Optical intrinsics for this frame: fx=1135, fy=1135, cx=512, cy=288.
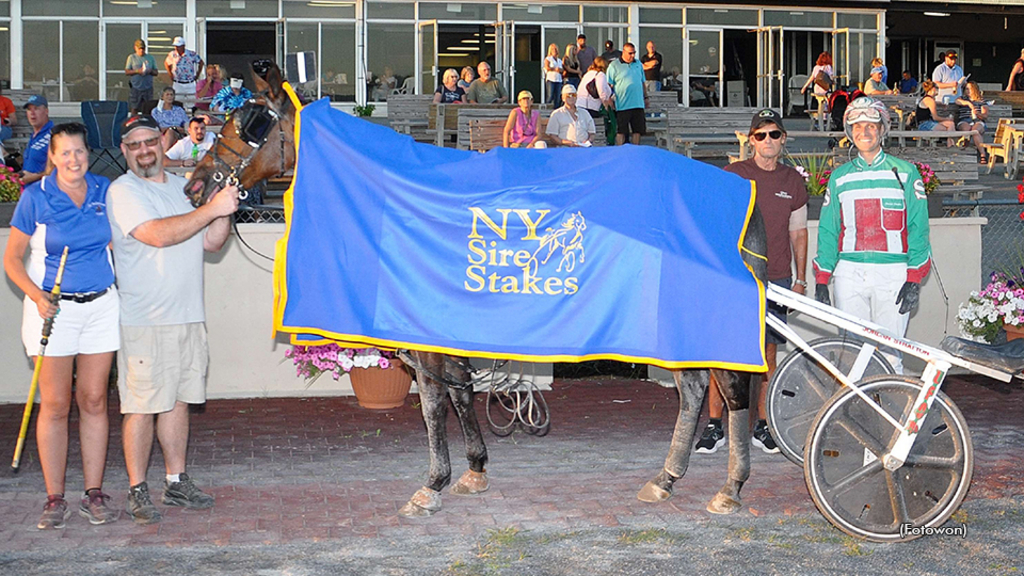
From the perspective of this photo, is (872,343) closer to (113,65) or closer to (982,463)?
(982,463)

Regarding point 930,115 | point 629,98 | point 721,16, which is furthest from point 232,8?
point 930,115

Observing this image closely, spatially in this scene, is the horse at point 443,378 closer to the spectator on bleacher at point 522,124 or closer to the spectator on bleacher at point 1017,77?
the spectator on bleacher at point 522,124

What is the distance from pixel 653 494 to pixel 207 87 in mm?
16514

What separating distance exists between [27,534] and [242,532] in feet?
3.30

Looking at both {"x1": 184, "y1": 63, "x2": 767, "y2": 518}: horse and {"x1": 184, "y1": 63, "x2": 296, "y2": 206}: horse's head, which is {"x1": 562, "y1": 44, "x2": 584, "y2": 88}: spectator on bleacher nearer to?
{"x1": 184, "y1": 63, "x2": 767, "y2": 518}: horse

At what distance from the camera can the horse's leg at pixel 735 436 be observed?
18.5 ft

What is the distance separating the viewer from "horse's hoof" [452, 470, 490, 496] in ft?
19.8

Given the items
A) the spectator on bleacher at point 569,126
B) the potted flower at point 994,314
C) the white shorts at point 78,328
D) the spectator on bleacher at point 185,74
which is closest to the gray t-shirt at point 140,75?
the spectator on bleacher at point 185,74

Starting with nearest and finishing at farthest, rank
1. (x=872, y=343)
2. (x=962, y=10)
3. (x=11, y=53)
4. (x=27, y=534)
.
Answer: (x=27, y=534)
(x=872, y=343)
(x=11, y=53)
(x=962, y=10)

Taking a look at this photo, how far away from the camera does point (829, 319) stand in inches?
213

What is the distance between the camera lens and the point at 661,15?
28.9 m

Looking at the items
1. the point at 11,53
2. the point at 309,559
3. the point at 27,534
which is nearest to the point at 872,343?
the point at 309,559

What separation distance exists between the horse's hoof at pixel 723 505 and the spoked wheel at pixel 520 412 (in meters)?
1.90

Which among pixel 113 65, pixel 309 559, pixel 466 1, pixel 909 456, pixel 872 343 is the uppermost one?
pixel 466 1
